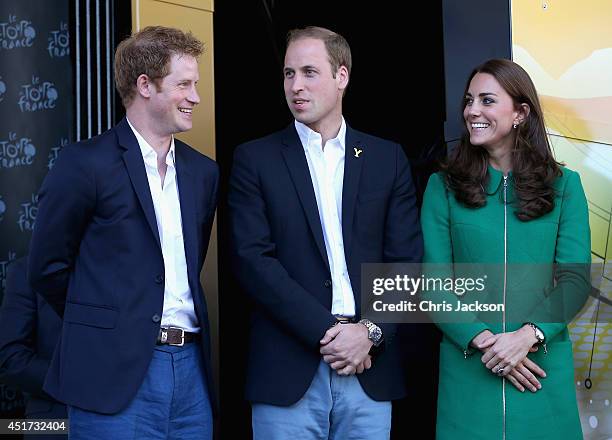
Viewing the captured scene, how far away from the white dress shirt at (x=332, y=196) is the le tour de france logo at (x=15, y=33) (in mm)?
1307

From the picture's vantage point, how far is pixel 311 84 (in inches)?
127

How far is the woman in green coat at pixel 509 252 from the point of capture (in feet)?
9.91

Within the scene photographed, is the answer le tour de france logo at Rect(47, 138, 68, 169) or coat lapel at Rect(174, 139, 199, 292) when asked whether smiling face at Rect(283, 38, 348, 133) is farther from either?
le tour de france logo at Rect(47, 138, 68, 169)

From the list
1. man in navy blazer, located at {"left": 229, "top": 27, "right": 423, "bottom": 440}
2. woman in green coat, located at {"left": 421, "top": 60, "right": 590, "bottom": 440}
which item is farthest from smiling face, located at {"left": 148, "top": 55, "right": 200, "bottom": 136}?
woman in green coat, located at {"left": 421, "top": 60, "right": 590, "bottom": 440}

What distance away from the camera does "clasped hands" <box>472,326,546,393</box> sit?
2988mm

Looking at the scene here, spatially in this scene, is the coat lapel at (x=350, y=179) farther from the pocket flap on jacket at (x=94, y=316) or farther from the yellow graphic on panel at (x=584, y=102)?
the yellow graphic on panel at (x=584, y=102)

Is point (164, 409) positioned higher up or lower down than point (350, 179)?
lower down

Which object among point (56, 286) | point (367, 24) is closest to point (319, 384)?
point (56, 286)

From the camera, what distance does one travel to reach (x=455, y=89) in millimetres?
4168

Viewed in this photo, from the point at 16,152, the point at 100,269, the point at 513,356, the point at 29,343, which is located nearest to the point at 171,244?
the point at 100,269

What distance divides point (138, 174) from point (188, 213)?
203 mm

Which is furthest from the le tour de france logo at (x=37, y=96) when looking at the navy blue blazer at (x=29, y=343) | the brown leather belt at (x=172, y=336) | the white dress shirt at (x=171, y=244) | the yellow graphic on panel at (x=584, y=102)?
the yellow graphic on panel at (x=584, y=102)

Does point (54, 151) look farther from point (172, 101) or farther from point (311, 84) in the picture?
point (311, 84)

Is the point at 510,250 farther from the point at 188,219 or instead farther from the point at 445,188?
the point at 188,219
